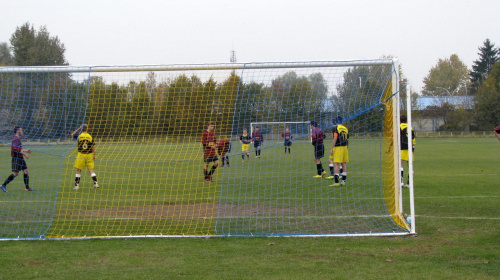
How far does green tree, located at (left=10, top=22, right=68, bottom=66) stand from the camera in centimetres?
6075

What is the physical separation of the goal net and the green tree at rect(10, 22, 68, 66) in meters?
55.0

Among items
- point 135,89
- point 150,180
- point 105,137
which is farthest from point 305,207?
point 150,180

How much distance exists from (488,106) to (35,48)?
5838 centimetres

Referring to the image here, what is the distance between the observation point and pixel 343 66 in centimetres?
761

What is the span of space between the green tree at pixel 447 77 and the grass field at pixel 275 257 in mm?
91418

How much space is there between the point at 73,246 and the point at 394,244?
470 cm

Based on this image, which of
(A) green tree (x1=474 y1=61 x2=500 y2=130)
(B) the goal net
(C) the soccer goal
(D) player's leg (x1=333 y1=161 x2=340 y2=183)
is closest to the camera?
(B) the goal net

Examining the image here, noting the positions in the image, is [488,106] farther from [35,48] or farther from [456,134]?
[35,48]

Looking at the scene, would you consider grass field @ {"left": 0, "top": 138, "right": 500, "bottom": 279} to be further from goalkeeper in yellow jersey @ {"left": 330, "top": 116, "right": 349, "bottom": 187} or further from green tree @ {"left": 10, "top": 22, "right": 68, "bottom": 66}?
green tree @ {"left": 10, "top": 22, "right": 68, "bottom": 66}

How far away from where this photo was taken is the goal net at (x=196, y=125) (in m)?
7.84

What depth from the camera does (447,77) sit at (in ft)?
313

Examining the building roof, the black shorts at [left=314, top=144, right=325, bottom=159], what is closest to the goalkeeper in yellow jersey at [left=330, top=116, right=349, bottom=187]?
the black shorts at [left=314, top=144, right=325, bottom=159]

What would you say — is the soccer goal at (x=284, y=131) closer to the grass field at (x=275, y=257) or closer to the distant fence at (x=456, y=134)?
the grass field at (x=275, y=257)

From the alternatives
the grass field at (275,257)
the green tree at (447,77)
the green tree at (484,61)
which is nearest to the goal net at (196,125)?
the grass field at (275,257)
